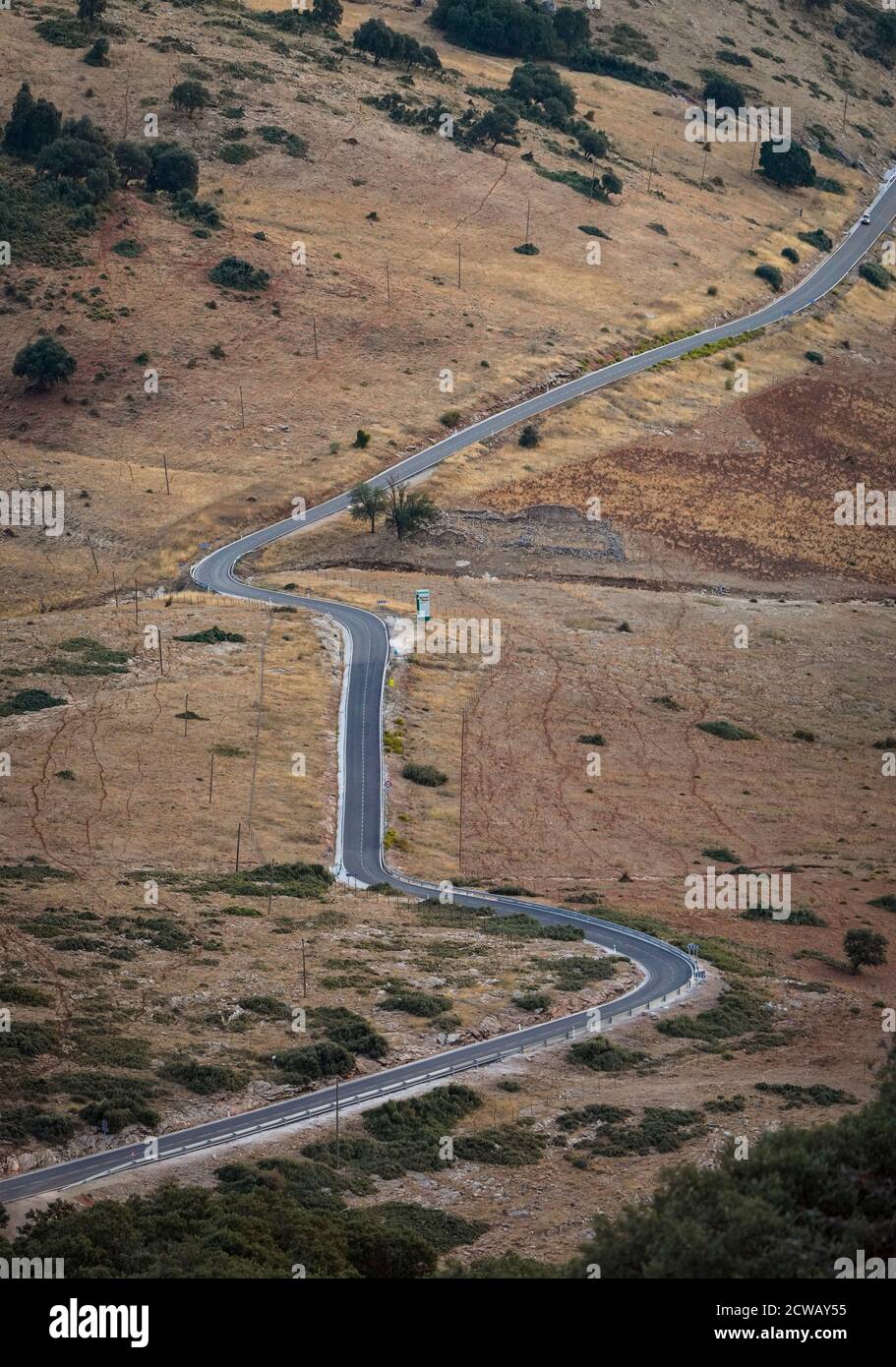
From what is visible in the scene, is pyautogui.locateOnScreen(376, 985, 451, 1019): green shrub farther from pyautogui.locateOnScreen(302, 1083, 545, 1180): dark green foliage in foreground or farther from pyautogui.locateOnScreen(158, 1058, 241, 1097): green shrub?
pyautogui.locateOnScreen(158, 1058, 241, 1097): green shrub

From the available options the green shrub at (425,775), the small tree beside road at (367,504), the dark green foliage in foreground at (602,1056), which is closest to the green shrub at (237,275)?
the small tree beside road at (367,504)

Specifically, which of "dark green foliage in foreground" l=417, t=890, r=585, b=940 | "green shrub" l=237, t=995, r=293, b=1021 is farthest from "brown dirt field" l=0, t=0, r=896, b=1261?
"dark green foliage in foreground" l=417, t=890, r=585, b=940

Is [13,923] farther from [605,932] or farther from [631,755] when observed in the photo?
[631,755]

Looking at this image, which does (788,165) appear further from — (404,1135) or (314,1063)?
(404,1135)

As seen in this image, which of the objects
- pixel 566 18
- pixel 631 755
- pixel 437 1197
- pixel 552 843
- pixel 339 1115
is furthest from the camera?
pixel 566 18

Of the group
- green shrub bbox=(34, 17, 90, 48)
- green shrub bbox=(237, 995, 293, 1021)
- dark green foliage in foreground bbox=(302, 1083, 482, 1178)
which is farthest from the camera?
green shrub bbox=(34, 17, 90, 48)
